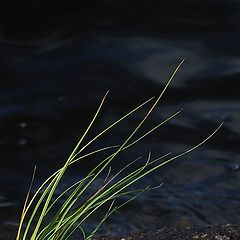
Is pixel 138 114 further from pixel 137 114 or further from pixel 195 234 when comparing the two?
pixel 195 234

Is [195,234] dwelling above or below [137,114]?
above

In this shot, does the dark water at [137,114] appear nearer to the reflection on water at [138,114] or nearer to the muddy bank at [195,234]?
the reflection on water at [138,114]

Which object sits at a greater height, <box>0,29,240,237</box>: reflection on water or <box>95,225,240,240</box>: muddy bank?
<box>95,225,240,240</box>: muddy bank

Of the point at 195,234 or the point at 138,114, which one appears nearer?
the point at 195,234

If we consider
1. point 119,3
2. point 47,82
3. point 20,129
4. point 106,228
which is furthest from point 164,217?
point 119,3

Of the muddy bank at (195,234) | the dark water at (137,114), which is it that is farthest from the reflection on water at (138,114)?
the muddy bank at (195,234)

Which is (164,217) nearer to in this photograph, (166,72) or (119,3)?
(166,72)

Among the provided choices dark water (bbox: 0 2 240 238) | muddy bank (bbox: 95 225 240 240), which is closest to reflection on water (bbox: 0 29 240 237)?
dark water (bbox: 0 2 240 238)

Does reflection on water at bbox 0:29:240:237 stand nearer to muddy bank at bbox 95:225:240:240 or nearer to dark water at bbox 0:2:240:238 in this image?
dark water at bbox 0:2:240:238

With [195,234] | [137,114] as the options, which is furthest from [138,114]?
[195,234]
